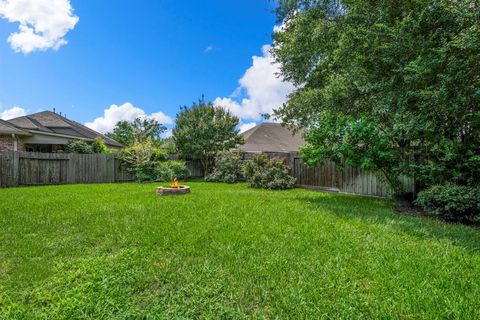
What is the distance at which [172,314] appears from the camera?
2.28 m

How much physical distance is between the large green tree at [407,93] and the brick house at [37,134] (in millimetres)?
15257

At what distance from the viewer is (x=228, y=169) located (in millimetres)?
14891

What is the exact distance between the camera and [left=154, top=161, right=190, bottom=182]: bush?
14.3m

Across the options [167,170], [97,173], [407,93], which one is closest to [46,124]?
[97,173]

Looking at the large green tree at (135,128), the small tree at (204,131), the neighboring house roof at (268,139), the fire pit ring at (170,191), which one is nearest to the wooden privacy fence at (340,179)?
the small tree at (204,131)

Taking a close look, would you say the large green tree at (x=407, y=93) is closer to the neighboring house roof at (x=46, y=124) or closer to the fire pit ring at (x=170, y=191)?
the fire pit ring at (x=170, y=191)

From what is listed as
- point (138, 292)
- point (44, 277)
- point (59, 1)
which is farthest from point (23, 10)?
point (138, 292)

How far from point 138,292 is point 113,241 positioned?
1.64 metres

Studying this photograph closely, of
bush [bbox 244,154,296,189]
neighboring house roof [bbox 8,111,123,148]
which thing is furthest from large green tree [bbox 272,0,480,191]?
neighboring house roof [bbox 8,111,123,148]

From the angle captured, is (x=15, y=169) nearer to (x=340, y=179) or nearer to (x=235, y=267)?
(x=235, y=267)

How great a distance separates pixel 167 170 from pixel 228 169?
10.7ft

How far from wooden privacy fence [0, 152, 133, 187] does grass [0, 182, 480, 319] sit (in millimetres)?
7417

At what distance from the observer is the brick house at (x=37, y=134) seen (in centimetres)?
1398

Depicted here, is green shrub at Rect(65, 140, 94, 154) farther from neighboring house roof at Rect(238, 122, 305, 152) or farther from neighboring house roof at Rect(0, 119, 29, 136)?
neighboring house roof at Rect(238, 122, 305, 152)
